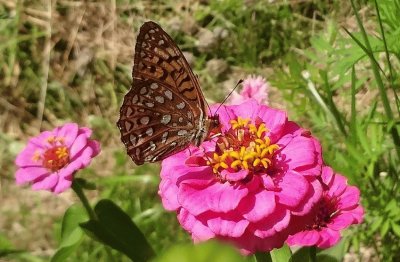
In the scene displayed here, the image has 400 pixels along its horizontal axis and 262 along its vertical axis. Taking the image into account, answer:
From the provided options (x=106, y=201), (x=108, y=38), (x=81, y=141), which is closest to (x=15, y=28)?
(x=108, y=38)

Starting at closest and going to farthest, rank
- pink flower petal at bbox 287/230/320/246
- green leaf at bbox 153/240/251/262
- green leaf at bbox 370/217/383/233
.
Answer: green leaf at bbox 153/240/251/262
pink flower petal at bbox 287/230/320/246
green leaf at bbox 370/217/383/233

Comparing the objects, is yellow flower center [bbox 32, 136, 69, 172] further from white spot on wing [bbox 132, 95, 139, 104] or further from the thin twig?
the thin twig

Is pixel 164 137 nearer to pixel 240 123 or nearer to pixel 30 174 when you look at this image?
pixel 240 123

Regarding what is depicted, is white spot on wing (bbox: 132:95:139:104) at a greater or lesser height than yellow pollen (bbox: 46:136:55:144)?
greater

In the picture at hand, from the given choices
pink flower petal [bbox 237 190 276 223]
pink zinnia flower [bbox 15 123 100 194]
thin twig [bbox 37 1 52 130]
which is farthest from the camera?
thin twig [bbox 37 1 52 130]

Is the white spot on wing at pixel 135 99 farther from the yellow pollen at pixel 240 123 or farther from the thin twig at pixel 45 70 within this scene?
the thin twig at pixel 45 70

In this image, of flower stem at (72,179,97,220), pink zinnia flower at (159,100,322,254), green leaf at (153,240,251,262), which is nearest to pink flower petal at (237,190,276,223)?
pink zinnia flower at (159,100,322,254)
